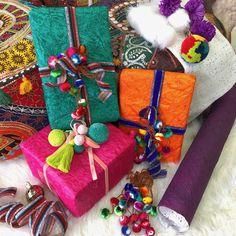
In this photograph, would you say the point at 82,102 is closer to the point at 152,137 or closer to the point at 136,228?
the point at 152,137

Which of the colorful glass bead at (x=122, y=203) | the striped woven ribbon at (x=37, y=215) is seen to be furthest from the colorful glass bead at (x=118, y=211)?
the striped woven ribbon at (x=37, y=215)

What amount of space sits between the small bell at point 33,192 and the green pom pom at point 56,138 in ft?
0.38

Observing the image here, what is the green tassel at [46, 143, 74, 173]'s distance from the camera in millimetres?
785

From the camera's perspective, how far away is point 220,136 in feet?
3.06

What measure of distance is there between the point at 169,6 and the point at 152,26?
7 centimetres

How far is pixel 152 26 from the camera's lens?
2.99 ft

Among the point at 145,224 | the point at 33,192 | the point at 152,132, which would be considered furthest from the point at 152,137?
the point at 33,192

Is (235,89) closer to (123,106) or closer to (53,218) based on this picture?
(123,106)

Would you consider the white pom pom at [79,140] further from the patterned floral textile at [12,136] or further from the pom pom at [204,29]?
the pom pom at [204,29]

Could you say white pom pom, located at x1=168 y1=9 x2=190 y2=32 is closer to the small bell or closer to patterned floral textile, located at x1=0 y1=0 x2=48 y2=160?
patterned floral textile, located at x1=0 y1=0 x2=48 y2=160

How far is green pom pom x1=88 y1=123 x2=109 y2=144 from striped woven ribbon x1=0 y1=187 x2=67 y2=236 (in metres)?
0.18

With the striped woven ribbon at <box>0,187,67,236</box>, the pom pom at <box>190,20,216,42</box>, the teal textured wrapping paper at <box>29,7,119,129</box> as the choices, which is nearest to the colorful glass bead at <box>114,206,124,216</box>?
the striped woven ribbon at <box>0,187,67,236</box>

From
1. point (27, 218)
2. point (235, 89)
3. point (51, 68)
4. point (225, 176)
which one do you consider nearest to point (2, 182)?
point (27, 218)

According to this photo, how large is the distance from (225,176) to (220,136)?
11 cm
